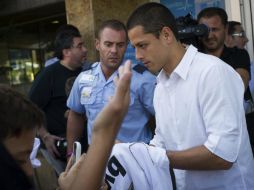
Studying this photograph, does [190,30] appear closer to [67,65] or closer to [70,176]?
[67,65]

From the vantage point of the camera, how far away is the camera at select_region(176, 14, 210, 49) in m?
3.18

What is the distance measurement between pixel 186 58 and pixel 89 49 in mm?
2855

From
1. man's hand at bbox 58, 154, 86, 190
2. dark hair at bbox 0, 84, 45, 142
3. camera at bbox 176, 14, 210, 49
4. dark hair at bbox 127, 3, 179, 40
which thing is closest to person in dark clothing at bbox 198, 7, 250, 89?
camera at bbox 176, 14, 210, 49

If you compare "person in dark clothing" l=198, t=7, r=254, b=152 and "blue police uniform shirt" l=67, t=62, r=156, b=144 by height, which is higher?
"person in dark clothing" l=198, t=7, r=254, b=152

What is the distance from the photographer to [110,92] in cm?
323

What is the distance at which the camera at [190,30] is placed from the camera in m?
3.18

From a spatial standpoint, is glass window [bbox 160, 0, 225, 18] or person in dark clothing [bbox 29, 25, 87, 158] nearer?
person in dark clothing [bbox 29, 25, 87, 158]

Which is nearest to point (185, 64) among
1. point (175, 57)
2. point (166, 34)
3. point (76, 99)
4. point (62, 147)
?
point (175, 57)

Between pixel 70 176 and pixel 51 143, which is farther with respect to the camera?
pixel 51 143

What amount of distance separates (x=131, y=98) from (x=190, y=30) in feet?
2.14

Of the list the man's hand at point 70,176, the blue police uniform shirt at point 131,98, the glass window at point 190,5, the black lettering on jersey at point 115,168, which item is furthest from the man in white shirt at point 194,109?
the glass window at point 190,5

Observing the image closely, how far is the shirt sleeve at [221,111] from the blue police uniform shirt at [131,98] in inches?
39.6

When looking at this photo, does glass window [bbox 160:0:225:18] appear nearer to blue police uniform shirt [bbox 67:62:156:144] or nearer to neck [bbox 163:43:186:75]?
blue police uniform shirt [bbox 67:62:156:144]

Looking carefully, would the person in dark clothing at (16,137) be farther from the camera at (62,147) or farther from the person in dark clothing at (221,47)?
the camera at (62,147)
